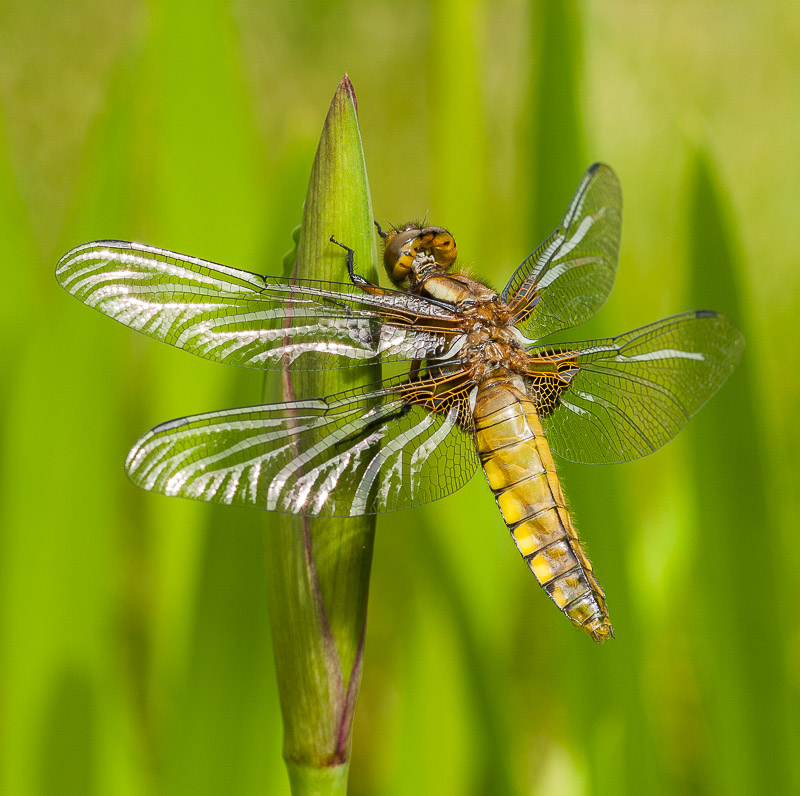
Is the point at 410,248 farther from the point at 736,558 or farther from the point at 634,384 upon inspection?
the point at 736,558

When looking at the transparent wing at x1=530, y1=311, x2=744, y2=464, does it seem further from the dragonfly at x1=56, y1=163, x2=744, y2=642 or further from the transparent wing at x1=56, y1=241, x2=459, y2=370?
the transparent wing at x1=56, y1=241, x2=459, y2=370

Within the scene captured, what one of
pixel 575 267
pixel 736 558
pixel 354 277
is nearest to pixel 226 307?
pixel 354 277

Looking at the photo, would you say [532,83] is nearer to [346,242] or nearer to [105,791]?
[346,242]

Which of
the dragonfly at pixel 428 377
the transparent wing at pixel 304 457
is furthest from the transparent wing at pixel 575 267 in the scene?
the transparent wing at pixel 304 457

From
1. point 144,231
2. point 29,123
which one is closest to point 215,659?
point 144,231

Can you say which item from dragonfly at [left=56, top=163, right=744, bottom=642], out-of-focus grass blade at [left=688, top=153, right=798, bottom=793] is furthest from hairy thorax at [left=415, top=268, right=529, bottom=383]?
out-of-focus grass blade at [left=688, top=153, right=798, bottom=793]

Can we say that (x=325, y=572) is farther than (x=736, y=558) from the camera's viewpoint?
No

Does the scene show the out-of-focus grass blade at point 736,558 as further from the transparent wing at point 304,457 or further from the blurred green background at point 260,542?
the transparent wing at point 304,457
